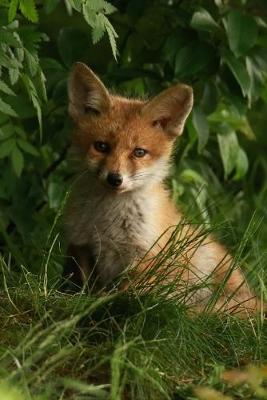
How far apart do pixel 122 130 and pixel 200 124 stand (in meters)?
1.03

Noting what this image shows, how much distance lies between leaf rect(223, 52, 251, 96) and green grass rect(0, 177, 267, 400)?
1.26 meters

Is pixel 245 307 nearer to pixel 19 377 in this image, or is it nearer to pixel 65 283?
pixel 65 283

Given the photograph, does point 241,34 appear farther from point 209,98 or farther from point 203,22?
point 209,98

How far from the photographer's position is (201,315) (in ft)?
15.7

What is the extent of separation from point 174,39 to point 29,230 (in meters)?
1.68

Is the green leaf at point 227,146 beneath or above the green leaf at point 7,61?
beneath

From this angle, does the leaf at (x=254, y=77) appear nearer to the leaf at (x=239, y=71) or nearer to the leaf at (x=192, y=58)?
the leaf at (x=239, y=71)

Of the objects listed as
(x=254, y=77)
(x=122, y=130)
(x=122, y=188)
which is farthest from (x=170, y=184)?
(x=122, y=188)

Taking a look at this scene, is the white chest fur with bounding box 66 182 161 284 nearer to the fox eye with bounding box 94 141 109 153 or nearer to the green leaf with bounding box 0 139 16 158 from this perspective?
the fox eye with bounding box 94 141 109 153

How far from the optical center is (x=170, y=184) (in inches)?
273

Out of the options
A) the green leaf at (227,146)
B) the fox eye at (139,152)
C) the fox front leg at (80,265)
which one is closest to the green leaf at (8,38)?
the fox eye at (139,152)

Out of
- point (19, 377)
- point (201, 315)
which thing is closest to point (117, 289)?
point (201, 315)

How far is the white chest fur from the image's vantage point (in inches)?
211

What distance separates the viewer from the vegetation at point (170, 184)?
160 inches
